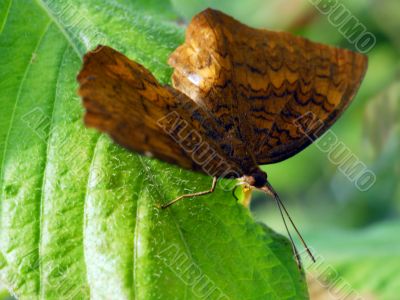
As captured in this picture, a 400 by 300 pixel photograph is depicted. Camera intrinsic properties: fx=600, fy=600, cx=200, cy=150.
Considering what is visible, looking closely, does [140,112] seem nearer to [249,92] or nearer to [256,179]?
Answer: [256,179]

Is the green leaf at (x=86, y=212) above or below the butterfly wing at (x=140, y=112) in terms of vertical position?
below

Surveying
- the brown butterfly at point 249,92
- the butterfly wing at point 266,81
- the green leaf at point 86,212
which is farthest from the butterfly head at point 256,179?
the butterfly wing at point 266,81

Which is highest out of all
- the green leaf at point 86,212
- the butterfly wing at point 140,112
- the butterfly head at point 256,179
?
the butterfly wing at point 140,112

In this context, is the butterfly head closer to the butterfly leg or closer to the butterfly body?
the butterfly body

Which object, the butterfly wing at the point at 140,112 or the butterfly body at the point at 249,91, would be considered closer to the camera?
the butterfly wing at the point at 140,112

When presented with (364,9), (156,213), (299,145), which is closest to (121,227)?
(156,213)

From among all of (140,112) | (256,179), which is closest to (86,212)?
(140,112)

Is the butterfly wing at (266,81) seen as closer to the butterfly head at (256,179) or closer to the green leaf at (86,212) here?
→ the butterfly head at (256,179)
